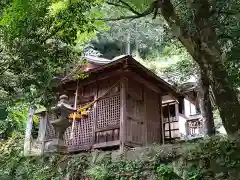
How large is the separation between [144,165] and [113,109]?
349 cm

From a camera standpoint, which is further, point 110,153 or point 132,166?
point 110,153

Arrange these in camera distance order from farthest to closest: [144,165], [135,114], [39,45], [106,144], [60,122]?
1. [135,114]
2. [106,144]
3. [60,122]
4. [144,165]
5. [39,45]

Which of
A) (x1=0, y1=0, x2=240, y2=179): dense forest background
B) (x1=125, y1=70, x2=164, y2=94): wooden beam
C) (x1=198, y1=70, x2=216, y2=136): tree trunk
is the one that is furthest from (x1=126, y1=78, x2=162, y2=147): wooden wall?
(x1=198, y1=70, x2=216, y2=136): tree trunk

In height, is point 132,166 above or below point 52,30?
below

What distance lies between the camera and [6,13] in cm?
638

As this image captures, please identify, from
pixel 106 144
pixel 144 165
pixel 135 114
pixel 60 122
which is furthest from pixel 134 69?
pixel 144 165

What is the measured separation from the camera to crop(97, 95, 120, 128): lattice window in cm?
1098

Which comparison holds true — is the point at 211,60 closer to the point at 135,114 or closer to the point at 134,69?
the point at 134,69

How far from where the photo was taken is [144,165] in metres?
7.98

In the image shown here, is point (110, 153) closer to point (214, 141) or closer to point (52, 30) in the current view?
point (214, 141)

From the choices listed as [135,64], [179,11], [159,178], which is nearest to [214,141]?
[159,178]

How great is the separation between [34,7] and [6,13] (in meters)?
0.59

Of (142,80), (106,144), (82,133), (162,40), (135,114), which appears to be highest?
(162,40)

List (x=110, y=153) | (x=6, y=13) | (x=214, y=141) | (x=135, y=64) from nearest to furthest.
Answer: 1. (x=6, y=13)
2. (x=214, y=141)
3. (x=110, y=153)
4. (x=135, y=64)
